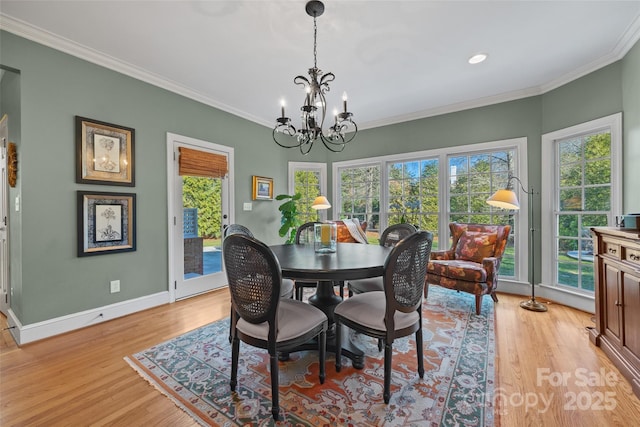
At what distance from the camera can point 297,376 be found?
183cm

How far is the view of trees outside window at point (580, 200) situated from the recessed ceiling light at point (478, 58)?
1.53 m

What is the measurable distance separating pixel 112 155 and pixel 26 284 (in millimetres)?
1345

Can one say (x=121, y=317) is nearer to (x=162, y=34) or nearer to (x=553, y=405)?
(x=162, y=34)

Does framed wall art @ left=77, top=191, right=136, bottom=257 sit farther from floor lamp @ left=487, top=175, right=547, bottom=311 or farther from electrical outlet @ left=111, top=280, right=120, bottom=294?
floor lamp @ left=487, top=175, right=547, bottom=311

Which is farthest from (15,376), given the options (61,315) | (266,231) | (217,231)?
(266,231)

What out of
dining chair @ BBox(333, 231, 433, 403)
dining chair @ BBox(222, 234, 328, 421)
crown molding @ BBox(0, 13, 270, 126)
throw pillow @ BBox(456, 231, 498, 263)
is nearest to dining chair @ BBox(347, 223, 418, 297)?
dining chair @ BBox(333, 231, 433, 403)

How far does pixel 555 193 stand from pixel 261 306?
3.81 meters

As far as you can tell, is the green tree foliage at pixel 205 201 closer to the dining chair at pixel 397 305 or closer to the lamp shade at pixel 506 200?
the dining chair at pixel 397 305

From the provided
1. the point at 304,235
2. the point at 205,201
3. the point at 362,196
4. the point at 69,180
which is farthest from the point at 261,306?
the point at 362,196

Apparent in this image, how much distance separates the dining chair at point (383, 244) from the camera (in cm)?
236

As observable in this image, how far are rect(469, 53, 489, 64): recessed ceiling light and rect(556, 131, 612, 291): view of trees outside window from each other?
1533mm

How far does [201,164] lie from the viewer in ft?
11.8

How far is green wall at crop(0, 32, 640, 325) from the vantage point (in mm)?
2332

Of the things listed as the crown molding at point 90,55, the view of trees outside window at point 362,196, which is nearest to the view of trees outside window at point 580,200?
the view of trees outside window at point 362,196
